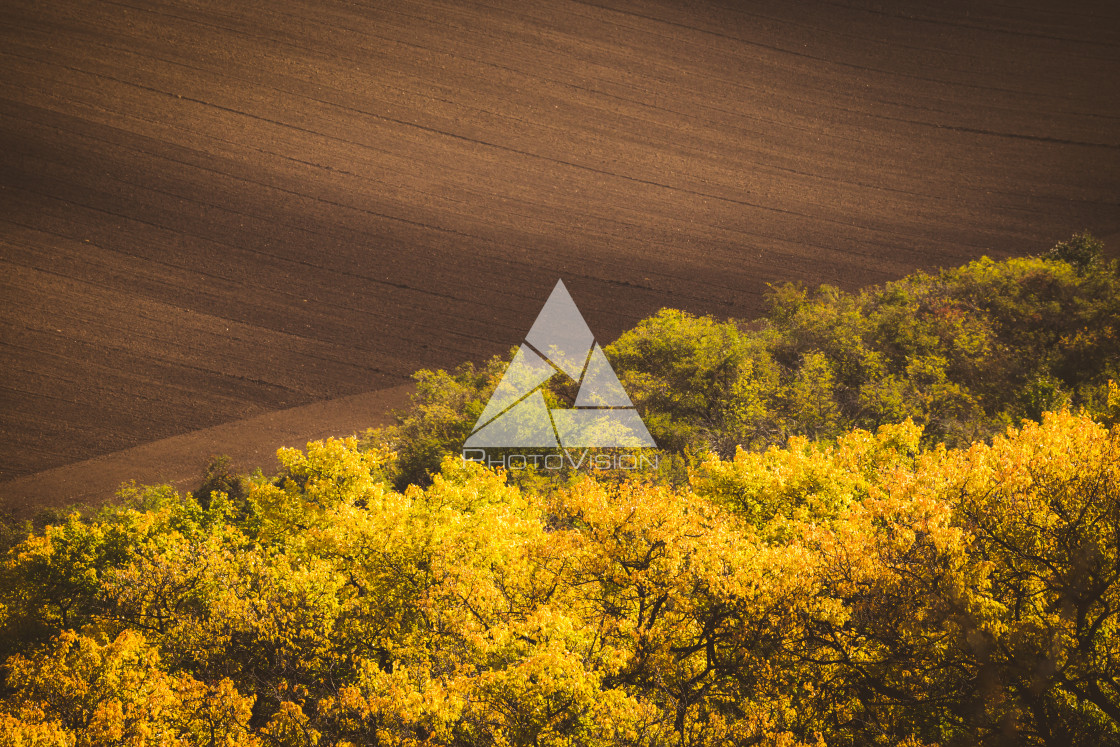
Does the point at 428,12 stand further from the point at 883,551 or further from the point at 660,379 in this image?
the point at 883,551

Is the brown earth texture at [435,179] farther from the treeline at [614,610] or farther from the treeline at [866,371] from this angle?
the treeline at [614,610]

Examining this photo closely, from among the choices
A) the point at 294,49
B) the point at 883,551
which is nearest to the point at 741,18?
the point at 294,49

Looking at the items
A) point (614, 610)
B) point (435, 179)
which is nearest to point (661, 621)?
point (614, 610)

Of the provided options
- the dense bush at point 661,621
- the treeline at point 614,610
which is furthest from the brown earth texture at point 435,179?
the dense bush at point 661,621

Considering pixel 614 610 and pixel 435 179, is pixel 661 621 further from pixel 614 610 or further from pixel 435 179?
pixel 435 179

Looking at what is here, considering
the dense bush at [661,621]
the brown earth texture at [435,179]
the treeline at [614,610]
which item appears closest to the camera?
the dense bush at [661,621]
